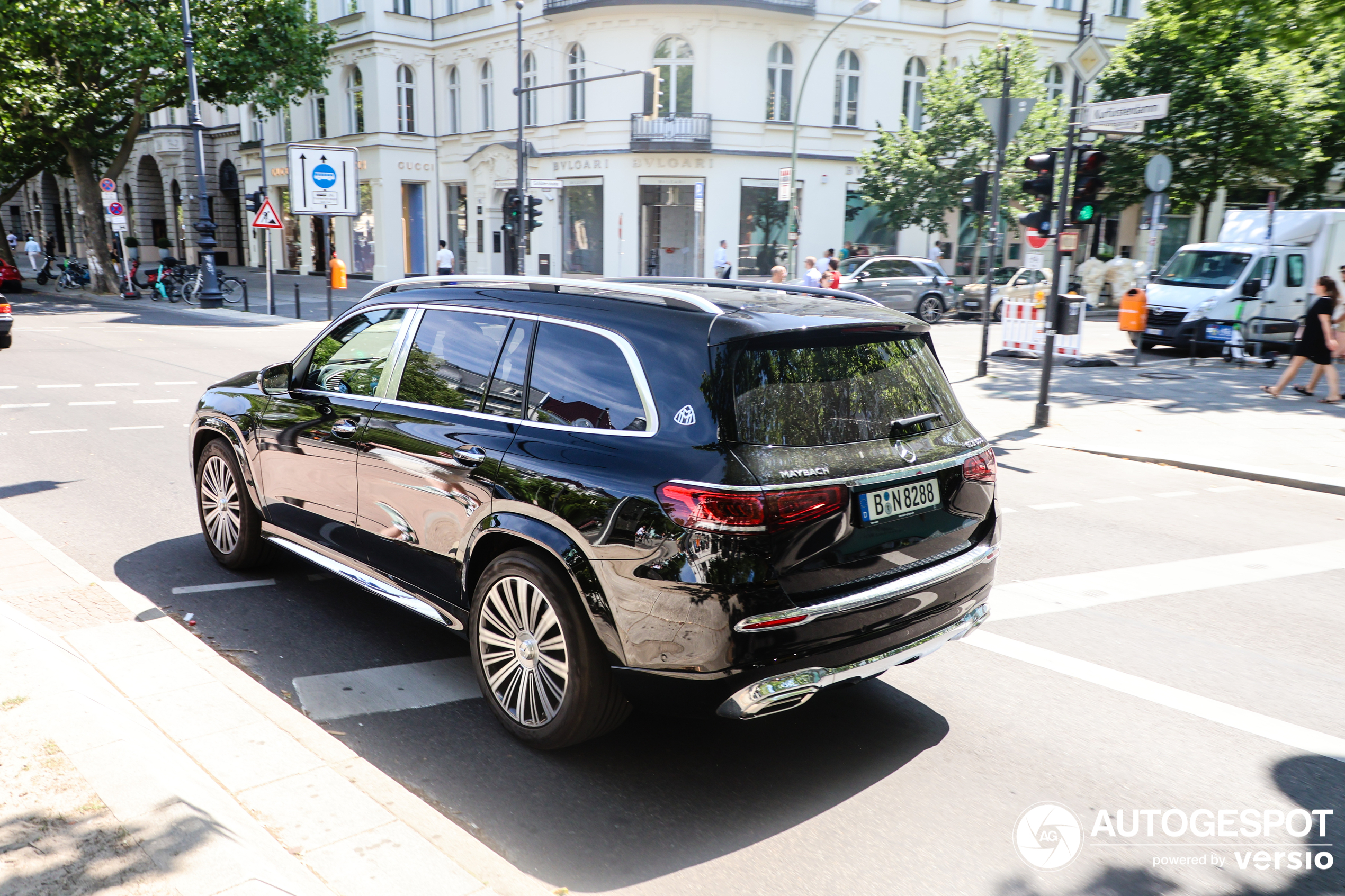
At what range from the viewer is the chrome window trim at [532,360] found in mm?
3496

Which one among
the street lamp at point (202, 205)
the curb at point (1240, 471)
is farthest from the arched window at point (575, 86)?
the curb at point (1240, 471)

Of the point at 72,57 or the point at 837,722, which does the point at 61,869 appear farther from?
the point at 72,57

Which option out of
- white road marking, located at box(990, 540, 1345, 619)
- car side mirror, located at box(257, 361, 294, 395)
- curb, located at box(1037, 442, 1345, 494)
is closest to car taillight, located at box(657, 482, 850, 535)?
white road marking, located at box(990, 540, 1345, 619)

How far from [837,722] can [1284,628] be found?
9.55 feet

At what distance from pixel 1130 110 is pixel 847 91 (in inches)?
1064

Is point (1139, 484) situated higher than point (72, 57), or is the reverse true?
point (72, 57)

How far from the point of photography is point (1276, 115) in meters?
29.1

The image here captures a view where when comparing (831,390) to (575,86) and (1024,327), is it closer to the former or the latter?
(1024,327)

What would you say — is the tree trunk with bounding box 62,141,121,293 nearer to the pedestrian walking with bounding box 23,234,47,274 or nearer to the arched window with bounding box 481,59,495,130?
the pedestrian walking with bounding box 23,234,47,274

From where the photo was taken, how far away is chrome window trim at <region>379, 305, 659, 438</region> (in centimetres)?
350

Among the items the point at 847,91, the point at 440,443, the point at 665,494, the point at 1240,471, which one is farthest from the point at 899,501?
the point at 847,91

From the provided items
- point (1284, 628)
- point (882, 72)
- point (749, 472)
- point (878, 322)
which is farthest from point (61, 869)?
point (882, 72)

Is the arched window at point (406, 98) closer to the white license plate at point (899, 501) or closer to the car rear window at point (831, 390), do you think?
the car rear window at point (831, 390)

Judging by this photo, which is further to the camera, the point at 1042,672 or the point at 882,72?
the point at 882,72
